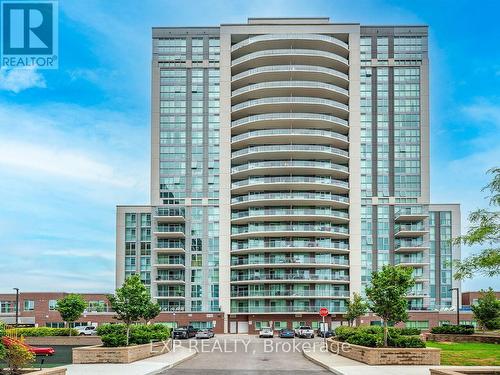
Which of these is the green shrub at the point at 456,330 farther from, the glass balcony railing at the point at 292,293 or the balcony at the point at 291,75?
the balcony at the point at 291,75

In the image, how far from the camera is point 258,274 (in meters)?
81.1

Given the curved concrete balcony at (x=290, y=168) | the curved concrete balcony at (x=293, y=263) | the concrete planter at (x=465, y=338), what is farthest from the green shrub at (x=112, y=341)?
the curved concrete balcony at (x=290, y=168)

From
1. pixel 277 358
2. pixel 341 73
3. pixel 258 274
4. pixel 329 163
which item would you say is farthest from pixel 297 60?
pixel 277 358

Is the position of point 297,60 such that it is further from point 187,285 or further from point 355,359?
point 355,359

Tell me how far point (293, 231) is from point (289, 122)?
15.0 meters

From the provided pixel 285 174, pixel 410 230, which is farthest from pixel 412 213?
pixel 285 174

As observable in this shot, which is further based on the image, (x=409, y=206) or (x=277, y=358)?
(x=409, y=206)

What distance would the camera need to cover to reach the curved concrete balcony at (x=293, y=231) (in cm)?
8056

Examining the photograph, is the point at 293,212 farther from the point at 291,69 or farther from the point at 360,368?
the point at 360,368

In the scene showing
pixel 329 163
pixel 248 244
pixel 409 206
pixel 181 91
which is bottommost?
pixel 248 244

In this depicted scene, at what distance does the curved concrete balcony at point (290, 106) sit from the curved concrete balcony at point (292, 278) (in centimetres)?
2270

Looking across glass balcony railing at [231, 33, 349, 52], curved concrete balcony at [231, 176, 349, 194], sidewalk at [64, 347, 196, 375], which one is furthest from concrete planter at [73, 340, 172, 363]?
glass balcony railing at [231, 33, 349, 52]

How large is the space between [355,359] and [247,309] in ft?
166

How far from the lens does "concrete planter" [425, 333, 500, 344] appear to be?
1751 inches
